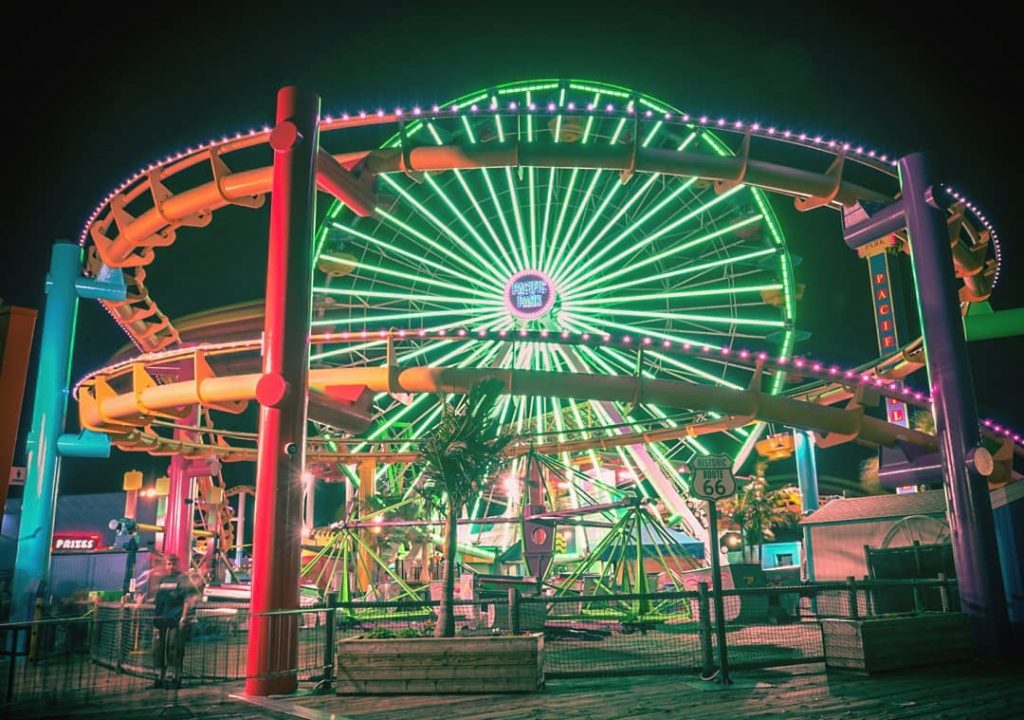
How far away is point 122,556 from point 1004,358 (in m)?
41.6

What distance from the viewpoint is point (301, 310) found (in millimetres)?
9828

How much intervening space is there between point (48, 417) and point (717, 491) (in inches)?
532

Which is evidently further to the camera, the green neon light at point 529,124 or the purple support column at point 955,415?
the green neon light at point 529,124

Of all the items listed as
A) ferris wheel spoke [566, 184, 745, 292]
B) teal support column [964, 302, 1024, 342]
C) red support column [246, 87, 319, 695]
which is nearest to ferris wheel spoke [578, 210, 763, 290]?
ferris wheel spoke [566, 184, 745, 292]

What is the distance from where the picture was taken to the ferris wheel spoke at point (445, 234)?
914 inches

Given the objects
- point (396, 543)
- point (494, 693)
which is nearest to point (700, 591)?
point (494, 693)

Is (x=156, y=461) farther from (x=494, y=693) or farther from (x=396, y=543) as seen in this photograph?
(x=494, y=693)

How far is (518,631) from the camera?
9.02 m

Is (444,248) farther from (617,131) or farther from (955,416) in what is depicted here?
(955,416)

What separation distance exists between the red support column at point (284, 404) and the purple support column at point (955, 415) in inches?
333

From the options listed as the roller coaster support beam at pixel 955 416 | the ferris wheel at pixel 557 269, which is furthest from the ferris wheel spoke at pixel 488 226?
the roller coaster support beam at pixel 955 416

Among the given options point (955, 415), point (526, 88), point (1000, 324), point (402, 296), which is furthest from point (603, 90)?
point (955, 415)

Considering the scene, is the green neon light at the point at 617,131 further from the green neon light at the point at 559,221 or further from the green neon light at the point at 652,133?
the green neon light at the point at 559,221

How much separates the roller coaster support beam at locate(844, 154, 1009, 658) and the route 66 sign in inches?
161
